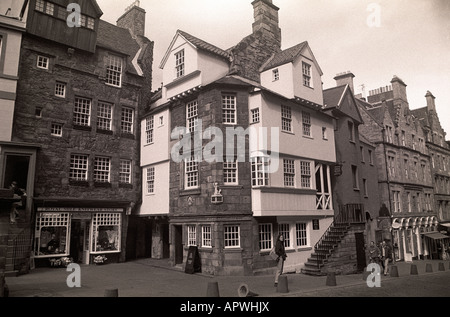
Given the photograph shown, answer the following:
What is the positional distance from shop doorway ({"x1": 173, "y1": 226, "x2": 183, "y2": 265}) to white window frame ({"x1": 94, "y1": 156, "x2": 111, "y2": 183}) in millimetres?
6272

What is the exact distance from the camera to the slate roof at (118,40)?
24.8m

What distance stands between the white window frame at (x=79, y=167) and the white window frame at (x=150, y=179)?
4.06 m

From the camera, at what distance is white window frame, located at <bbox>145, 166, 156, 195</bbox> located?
919 inches

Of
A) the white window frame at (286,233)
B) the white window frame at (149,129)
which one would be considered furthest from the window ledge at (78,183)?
the white window frame at (286,233)

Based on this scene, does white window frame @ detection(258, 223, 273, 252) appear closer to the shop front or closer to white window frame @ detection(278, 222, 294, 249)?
white window frame @ detection(278, 222, 294, 249)

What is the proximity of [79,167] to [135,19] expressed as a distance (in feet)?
46.6

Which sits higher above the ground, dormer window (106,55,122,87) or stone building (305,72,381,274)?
dormer window (106,55,122,87)

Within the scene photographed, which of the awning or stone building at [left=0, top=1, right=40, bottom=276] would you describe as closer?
stone building at [left=0, top=1, right=40, bottom=276]

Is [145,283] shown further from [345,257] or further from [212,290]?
[345,257]

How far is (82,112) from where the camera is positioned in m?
22.2

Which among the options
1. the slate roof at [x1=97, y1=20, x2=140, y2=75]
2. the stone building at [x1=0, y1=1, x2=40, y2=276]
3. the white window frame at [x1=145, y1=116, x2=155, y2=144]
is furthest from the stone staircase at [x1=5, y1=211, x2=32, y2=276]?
the slate roof at [x1=97, y1=20, x2=140, y2=75]

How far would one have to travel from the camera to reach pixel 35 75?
799 inches

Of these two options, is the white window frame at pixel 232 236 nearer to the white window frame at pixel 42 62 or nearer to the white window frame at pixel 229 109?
the white window frame at pixel 229 109

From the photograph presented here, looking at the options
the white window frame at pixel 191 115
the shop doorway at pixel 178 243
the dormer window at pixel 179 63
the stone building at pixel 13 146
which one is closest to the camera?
the stone building at pixel 13 146
